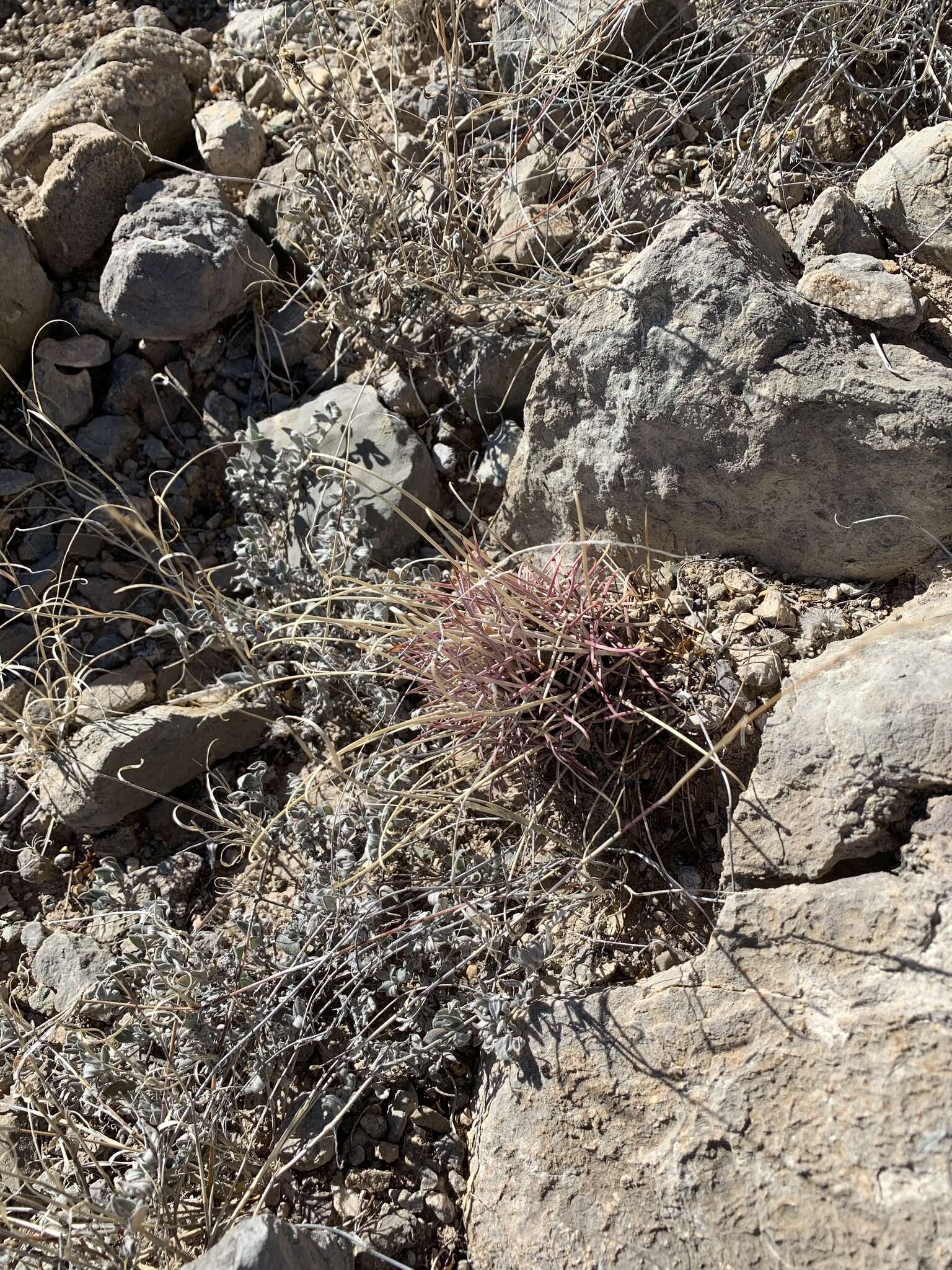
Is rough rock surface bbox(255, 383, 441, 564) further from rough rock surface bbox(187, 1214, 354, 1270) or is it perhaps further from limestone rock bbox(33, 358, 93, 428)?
rough rock surface bbox(187, 1214, 354, 1270)

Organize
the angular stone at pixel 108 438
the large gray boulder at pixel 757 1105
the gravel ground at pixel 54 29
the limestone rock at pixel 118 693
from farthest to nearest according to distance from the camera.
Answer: the gravel ground at pixel 54 29, the angular stone at pixel 108 438, the limestone rock at pixel 118 693, the large gray boulder at pixel 757 1105

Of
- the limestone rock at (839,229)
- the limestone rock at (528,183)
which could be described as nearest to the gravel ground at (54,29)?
the limestone rock at (528,183)

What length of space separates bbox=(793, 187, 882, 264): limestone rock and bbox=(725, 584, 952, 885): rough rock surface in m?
0.81

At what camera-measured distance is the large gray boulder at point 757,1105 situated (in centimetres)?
133

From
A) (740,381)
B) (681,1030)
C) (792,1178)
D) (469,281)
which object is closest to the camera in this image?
(792,1178)

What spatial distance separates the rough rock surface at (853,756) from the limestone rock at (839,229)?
0.81m

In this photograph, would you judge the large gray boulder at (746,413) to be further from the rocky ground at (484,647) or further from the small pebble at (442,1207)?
the small pebble at (442,1207)

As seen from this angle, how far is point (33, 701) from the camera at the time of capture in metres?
2.37

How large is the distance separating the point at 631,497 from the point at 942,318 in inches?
27.6

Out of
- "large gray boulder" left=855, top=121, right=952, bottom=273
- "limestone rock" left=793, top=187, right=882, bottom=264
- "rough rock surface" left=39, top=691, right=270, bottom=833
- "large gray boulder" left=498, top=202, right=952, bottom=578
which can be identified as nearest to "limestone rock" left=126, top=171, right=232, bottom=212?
"large gray boulder" left=498, top=202, right=952, bottom=578

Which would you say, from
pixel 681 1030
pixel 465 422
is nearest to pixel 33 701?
pixel 465 422

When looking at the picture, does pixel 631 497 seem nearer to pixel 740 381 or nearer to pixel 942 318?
pixel 740 381

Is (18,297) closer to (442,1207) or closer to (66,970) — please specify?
(66,970)

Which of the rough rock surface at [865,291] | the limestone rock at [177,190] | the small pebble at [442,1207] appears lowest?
the small pebble at [442,1207]
